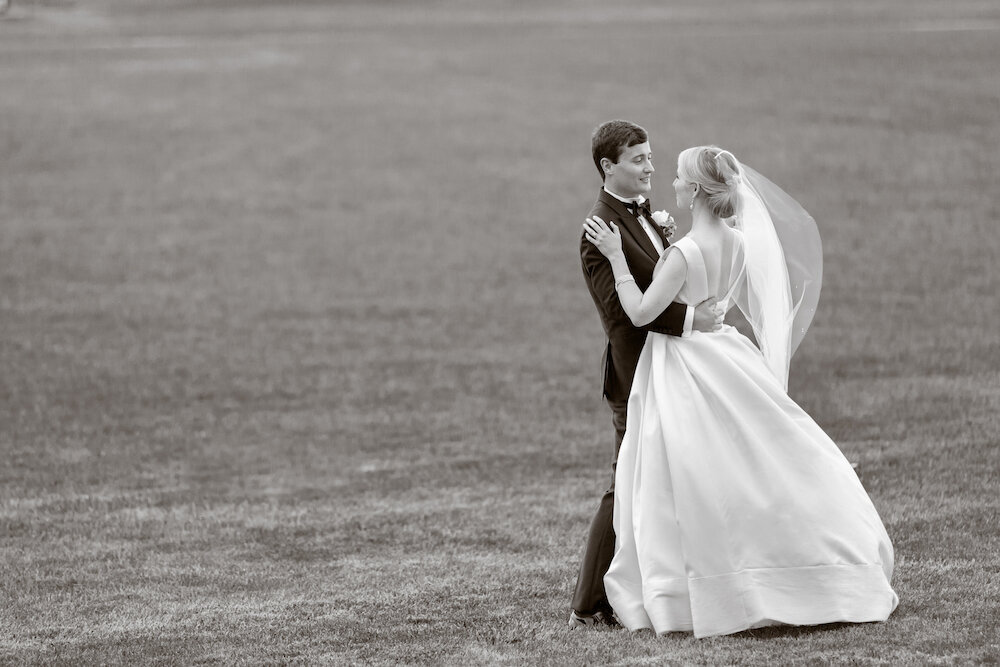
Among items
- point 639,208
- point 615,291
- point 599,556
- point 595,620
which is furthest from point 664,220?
point 595,620

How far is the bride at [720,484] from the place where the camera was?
234 inches

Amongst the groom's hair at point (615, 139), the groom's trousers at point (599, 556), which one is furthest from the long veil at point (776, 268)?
the groom's trousers at point (599, 556)

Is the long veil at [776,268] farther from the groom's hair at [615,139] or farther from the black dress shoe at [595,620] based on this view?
the black dress shoe at [595,620]

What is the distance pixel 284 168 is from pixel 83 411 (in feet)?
36.4

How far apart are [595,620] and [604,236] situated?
1.85 metres

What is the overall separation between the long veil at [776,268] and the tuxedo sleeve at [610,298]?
0.40 meters

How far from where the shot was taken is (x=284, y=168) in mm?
24078

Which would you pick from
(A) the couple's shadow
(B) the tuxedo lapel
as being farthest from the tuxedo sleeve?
(A) the couple's shadow

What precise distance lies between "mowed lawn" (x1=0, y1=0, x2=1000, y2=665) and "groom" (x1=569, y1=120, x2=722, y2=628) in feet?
0.97

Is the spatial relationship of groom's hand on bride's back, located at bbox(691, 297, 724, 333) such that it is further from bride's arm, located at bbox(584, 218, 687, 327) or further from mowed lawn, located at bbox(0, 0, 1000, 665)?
mowed lawn, located at bbox(0, 0, 1000, 665)

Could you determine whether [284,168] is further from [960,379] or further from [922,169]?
[960,379]

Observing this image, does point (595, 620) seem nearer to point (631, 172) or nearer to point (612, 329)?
point (612, 329)

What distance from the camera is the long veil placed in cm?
631

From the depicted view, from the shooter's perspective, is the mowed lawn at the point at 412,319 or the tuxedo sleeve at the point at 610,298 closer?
the tuxedo sleeve at the point at 610,298
